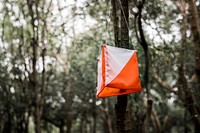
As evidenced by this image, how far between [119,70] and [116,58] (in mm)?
178

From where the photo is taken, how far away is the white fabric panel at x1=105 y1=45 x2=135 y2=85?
4.16 meters

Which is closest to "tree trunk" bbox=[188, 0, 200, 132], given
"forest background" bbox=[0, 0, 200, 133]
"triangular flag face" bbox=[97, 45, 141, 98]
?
"forest background" bbox=[0, 0, 200, 133]

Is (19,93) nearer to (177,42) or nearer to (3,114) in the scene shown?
(3,114)

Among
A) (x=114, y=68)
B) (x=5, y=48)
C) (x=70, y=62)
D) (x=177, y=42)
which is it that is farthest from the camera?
(x=70, y=62)

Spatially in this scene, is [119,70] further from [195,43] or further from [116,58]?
[195,43]

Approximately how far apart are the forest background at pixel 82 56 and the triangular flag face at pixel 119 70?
6.45 ft

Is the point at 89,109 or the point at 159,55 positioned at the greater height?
the point at 159,55

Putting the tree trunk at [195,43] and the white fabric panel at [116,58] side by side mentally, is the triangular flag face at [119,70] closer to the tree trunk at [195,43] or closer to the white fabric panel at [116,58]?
the white fabric panel at [116,58]

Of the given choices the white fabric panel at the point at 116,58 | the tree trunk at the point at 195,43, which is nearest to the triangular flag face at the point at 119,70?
the white fabric panel at the point at 116,58

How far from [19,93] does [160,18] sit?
9871 millimetres

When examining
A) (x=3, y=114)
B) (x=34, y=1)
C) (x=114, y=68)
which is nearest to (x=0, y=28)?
(x=34, y=1)

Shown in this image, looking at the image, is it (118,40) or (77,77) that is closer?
(118,40)

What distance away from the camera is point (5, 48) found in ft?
49.0

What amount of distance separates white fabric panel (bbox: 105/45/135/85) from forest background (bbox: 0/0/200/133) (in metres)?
1.96
